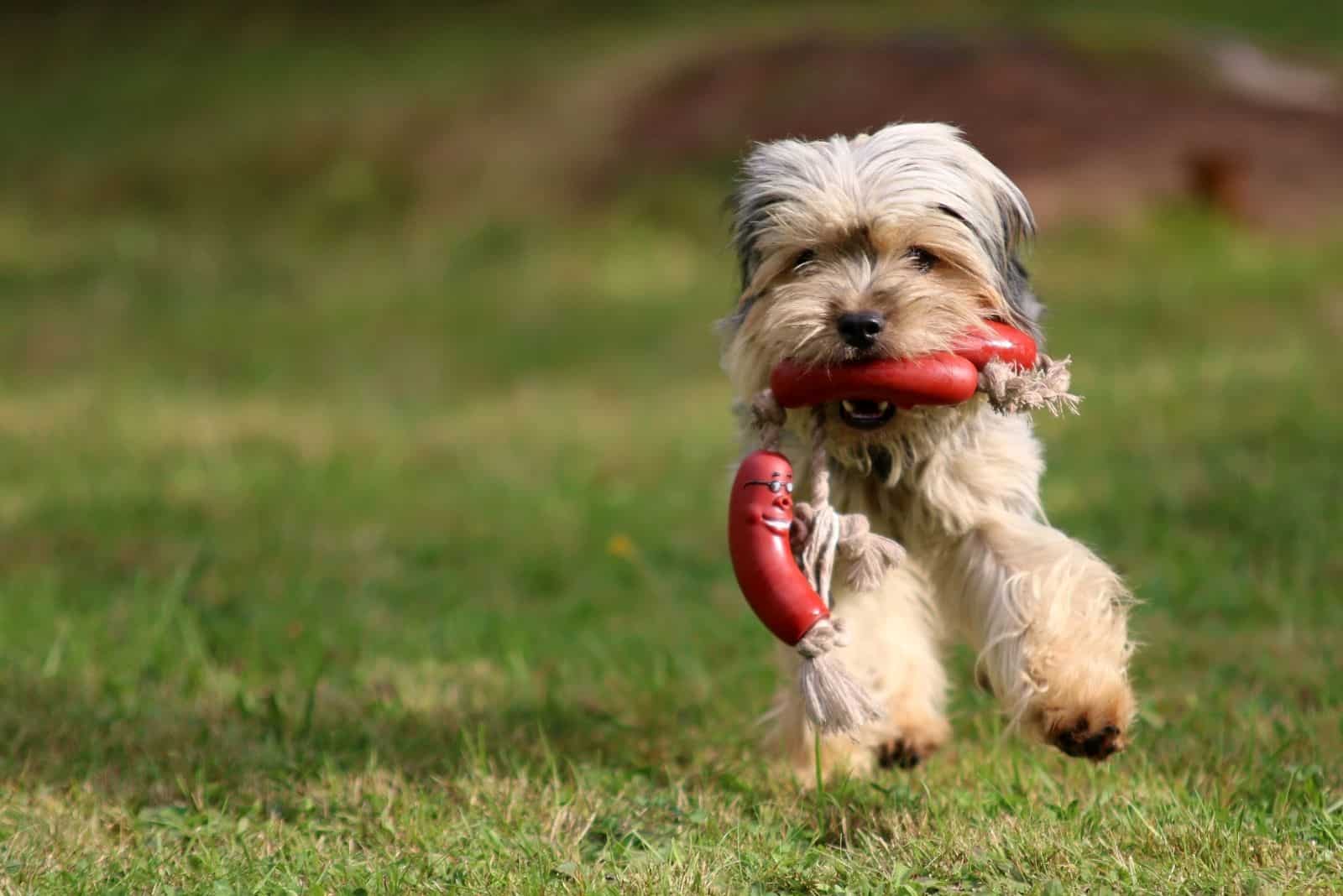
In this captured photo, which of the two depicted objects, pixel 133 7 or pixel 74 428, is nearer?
pixel 74 428

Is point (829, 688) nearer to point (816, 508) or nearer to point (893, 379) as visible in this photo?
point (816, 508)

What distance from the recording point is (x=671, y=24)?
836 inches

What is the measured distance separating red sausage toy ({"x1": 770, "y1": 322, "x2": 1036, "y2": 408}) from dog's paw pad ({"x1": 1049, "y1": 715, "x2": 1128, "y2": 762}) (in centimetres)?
83

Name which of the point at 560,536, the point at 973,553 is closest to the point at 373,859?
the point at 973,553

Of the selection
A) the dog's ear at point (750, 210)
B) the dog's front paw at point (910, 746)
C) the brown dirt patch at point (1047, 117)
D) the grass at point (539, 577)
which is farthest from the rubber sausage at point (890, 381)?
the brown dirt patch at point (1047, 117)

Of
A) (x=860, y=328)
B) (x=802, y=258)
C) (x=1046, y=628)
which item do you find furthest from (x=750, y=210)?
(x=1046, y=628)

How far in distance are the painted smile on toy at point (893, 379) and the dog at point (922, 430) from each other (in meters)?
0.02

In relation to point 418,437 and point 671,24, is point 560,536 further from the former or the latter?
point 671,24

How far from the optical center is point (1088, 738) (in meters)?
4.03

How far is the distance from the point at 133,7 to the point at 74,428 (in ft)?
56.1

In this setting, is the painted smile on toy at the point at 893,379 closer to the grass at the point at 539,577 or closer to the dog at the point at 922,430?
the dog at the point at 922,430

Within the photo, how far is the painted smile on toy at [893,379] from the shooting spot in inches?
158

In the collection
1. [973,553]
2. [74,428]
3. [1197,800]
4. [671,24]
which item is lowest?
[74,428]

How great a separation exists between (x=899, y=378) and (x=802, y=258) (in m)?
0.52
